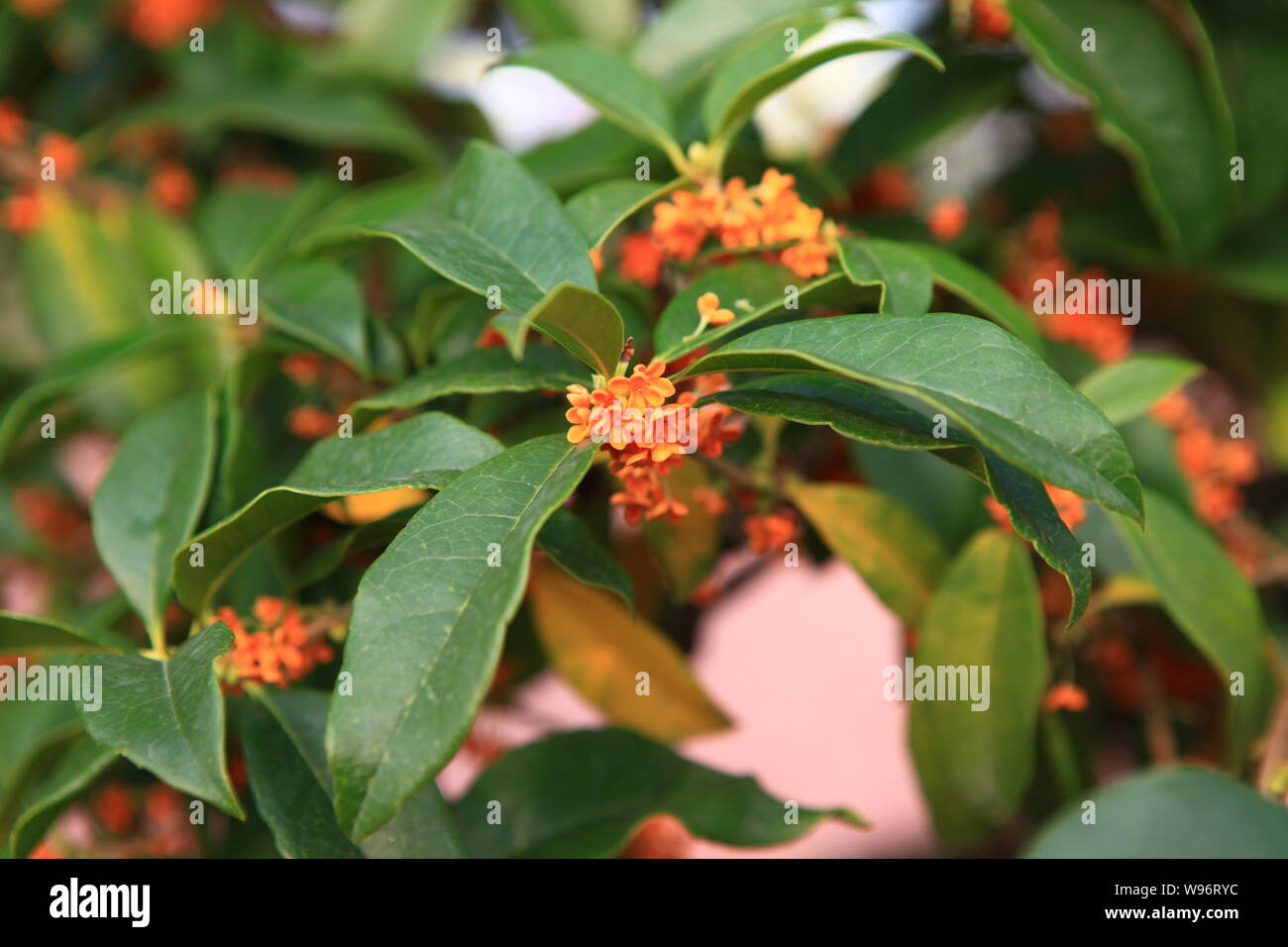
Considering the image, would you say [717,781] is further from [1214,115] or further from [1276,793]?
[1214,115]

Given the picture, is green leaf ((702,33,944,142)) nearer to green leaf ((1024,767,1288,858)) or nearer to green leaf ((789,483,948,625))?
green leaf ((789,483,948,625))

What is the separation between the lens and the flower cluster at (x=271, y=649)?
603mm

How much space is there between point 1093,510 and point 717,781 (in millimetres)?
343

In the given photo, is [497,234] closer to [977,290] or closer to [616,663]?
[977,290]

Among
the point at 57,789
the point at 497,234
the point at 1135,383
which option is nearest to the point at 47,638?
the point at 57,789

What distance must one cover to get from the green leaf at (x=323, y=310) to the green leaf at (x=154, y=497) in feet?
0.25

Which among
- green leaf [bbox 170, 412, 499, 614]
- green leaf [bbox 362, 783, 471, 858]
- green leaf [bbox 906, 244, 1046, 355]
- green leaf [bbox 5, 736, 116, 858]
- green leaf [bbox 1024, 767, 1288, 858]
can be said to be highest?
green leaf [bbox 906, 244, 1046, 355]

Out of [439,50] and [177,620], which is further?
[439,50]

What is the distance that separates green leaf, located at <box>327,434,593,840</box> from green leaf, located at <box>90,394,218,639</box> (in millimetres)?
245

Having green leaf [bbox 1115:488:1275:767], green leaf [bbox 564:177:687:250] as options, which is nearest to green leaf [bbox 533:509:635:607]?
green leaf [bbox 564:177:687:250]

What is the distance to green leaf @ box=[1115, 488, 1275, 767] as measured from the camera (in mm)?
726

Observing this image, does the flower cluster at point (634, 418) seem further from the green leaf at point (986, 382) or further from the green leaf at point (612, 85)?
the green leaf at point (612, 85)
